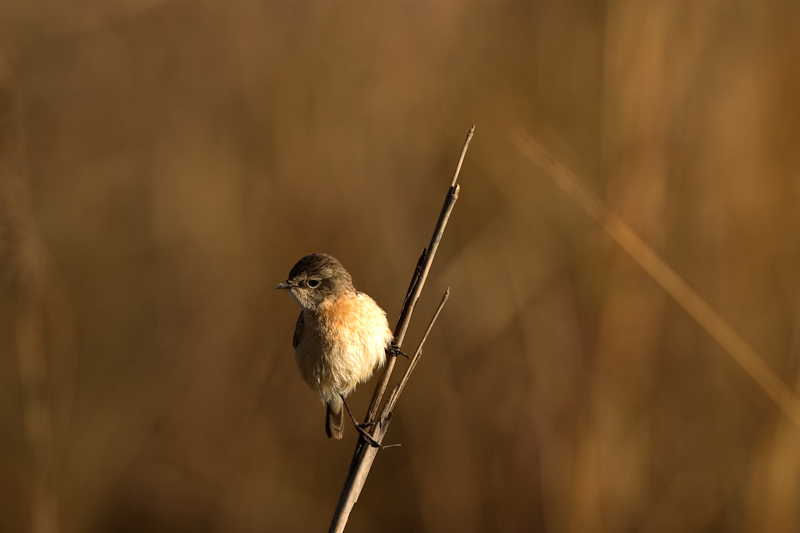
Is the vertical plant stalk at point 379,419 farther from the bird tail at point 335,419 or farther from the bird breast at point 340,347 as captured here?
the bird tail at point 335,419

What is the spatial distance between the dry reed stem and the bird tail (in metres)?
1.05

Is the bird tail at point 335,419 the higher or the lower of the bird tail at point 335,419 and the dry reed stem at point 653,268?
the lower

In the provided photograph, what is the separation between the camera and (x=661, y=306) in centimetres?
377

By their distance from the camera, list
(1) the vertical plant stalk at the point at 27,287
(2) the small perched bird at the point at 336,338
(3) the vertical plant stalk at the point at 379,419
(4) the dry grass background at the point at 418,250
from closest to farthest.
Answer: (3) the vertical plant stalk at the point at 379,419 < (2) the small perched bird at the point at 336,338 < (1) the vertical plant stalk at the point at 27,287 < (4) the dry grass background at the point at 418,250

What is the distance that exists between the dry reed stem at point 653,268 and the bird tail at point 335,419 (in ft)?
3.45

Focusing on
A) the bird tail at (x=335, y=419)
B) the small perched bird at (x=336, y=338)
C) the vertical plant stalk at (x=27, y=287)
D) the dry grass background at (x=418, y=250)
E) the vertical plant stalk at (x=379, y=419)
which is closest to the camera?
the vertical plant stalk at (x=379, y=419)

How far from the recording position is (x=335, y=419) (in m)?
2.41

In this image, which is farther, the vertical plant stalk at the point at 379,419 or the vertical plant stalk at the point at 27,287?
the vertical plant stalk at the point at 27,287

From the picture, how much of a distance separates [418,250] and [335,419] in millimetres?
2022

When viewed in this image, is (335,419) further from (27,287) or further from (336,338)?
(27,287)

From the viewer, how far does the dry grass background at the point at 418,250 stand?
11.4 feet

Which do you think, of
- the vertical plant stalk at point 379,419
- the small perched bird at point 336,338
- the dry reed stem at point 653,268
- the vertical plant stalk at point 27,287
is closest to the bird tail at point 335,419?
the small perched bird at point 336,338

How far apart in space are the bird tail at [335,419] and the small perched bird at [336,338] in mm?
241

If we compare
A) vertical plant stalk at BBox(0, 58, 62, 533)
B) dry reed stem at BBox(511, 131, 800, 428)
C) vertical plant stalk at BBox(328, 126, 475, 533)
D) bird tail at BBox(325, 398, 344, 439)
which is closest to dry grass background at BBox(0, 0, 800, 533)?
vertical plant stalk at BBox(0, 58, 62, 533)
